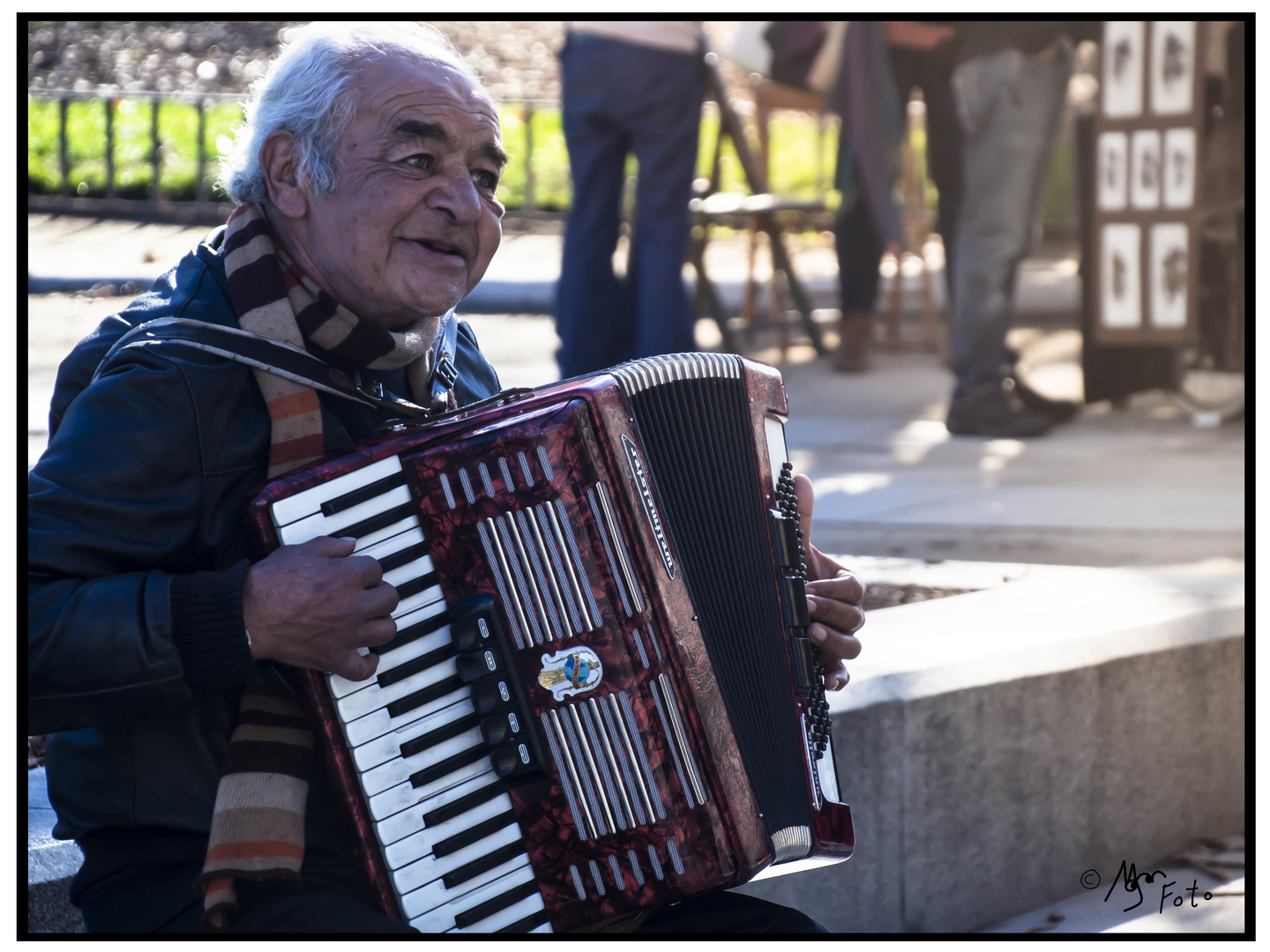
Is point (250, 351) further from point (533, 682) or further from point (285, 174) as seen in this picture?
point (533, 682)

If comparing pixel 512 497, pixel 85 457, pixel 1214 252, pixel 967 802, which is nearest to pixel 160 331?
pixel 85 457

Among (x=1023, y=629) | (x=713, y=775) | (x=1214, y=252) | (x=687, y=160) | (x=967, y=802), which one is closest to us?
(x=713, y=775)

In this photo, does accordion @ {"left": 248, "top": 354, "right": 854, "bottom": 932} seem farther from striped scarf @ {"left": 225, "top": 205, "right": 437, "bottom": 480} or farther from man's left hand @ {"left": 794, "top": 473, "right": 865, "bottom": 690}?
man's left hand @ {"left": 794, "top": 473, "right": 865, "bottom": 690}

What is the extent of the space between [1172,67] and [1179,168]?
1.33ft

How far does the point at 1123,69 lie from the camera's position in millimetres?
5875

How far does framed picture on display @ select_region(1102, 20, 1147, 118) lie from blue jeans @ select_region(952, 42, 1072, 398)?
0.30m

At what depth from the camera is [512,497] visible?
1716 millimetres

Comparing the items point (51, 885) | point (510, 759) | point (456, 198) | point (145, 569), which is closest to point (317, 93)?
point (456, 198)

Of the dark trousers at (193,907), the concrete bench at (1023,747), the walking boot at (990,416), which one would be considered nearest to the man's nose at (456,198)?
the dark trousers at (193,907)

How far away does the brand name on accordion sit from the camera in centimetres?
177

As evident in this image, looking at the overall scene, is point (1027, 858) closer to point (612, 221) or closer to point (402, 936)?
point (402, 936)

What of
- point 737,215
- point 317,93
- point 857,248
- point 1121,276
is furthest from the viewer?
point 737,215

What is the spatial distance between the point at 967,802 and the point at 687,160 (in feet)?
10.9

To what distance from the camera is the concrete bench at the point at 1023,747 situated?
268 cm
